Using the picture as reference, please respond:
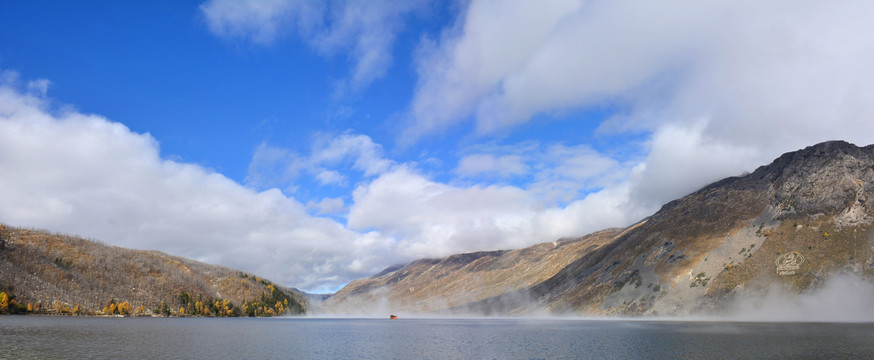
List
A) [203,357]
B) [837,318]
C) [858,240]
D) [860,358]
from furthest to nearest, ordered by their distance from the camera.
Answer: [858,240], [837,318], [203,357], [860,358]

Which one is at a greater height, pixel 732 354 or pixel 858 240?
pixel 858 240

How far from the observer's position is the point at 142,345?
77062mm

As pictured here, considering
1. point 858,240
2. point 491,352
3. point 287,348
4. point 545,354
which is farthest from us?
point 858,240

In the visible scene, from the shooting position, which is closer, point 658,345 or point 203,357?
point 203,357

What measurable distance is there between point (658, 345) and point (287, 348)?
65.9 m

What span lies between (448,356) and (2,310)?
233861mm

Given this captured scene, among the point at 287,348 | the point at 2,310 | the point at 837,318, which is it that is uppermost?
the point at 2,310

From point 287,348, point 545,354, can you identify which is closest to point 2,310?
point 287,348

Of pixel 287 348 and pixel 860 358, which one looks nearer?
pixel 860 358

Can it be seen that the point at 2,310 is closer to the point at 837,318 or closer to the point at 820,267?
the point at 837,318

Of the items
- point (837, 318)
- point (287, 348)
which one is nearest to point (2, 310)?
point (287, 348)

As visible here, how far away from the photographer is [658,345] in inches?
3169

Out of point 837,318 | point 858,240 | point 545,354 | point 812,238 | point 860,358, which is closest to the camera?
point 860,358

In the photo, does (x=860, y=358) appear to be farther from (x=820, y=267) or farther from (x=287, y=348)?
(x=820, y=267)
